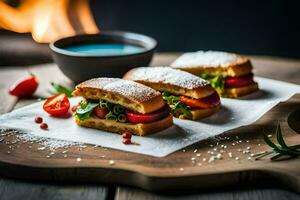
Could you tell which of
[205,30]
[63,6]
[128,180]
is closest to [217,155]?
[128,180]

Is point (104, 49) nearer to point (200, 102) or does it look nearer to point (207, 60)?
point (207, 60)

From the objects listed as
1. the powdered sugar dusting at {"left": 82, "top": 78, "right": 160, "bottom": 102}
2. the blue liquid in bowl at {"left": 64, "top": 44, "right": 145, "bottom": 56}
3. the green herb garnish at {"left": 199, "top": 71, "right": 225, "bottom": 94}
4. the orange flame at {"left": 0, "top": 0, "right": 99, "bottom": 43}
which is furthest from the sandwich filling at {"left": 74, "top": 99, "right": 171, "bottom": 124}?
the orange flame at {"left": 0, "top": 0, "right": 99, "bottom": 43}

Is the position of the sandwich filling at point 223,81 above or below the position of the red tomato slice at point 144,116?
below

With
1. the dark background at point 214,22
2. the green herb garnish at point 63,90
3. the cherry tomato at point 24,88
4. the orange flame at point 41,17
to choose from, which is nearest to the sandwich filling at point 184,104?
the green herb garnish at point 63,90

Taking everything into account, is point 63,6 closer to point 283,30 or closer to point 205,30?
point 205,30

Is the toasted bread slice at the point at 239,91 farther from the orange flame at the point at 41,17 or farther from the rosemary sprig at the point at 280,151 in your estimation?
the orange flame at the point at 41,17

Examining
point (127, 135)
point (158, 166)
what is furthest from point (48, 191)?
point (127, 135)
